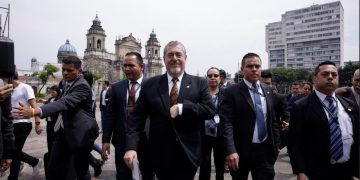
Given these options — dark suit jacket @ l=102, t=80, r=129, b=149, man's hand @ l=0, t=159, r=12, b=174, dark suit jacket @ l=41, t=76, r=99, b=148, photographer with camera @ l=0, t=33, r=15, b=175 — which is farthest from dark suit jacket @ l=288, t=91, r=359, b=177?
man's hand @ l=0, t=159, r=12, b=174

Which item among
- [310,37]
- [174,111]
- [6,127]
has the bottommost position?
[6,127]

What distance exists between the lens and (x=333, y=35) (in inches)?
4252

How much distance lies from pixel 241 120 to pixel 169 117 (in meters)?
1.02

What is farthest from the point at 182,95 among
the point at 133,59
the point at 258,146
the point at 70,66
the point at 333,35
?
the point at 333,35

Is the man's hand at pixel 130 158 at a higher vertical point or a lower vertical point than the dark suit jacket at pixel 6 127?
lower

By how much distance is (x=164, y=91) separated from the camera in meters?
3.31

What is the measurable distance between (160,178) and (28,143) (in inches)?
308

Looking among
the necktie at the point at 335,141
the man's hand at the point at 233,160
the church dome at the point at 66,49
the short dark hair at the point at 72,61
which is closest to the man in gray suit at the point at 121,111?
the short dark hair at the point at 72,61

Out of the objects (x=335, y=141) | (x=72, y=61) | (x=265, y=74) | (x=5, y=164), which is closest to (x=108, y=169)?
(x=72, y=61)

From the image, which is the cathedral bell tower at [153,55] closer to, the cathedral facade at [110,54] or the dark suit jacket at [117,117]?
the cathedral facade at [110,54]

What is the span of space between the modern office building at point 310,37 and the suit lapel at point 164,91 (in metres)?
114

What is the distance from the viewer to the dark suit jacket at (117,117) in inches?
173

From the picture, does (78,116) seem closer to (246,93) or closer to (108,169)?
(246,93)

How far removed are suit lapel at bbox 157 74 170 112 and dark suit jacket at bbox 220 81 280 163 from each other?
84 centimetres
